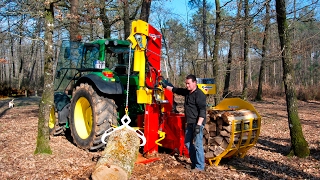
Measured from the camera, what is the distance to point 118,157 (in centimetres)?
467

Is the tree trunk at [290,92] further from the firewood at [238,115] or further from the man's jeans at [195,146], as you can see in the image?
the man's jeans at [195,146]

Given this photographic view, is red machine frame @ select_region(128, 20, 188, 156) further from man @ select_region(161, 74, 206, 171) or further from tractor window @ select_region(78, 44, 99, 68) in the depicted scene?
tractor window @ select_region(78, 44, 99, 68)

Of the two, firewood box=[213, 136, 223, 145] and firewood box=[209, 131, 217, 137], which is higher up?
firewood box=[209, 131, 217, 137]

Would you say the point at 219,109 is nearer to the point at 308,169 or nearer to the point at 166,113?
the point at 166,113

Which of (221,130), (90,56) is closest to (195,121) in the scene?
(221,130)

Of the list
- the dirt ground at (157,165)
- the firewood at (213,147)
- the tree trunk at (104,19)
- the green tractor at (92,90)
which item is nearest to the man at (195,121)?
the dirt ground at (157,165)

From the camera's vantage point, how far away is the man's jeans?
528 centimetres

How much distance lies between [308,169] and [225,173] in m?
1.58

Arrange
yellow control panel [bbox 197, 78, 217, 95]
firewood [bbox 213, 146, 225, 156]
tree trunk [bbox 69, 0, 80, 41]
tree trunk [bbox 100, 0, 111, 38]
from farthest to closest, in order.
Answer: tree trunk [bbox 100, 0, 111, 38], tree trunk [bbox 69, 0, 80, 41], yellow control panel [bbox 197, 78, 217, 95], firewood [bbox 213, 146, 225, 156]

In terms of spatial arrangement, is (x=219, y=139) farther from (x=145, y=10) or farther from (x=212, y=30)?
(x=212, y=30)

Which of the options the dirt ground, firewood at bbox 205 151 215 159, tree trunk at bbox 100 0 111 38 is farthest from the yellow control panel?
tree trunk at bbox 100 0 111 38

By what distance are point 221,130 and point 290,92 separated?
6.61 feet

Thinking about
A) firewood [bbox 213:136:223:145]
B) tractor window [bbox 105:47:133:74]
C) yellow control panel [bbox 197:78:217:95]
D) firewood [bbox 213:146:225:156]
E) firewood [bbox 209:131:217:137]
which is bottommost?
firewood [bbox 213:146:225:156]

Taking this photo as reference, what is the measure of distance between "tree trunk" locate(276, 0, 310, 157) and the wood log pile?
1.11 m
